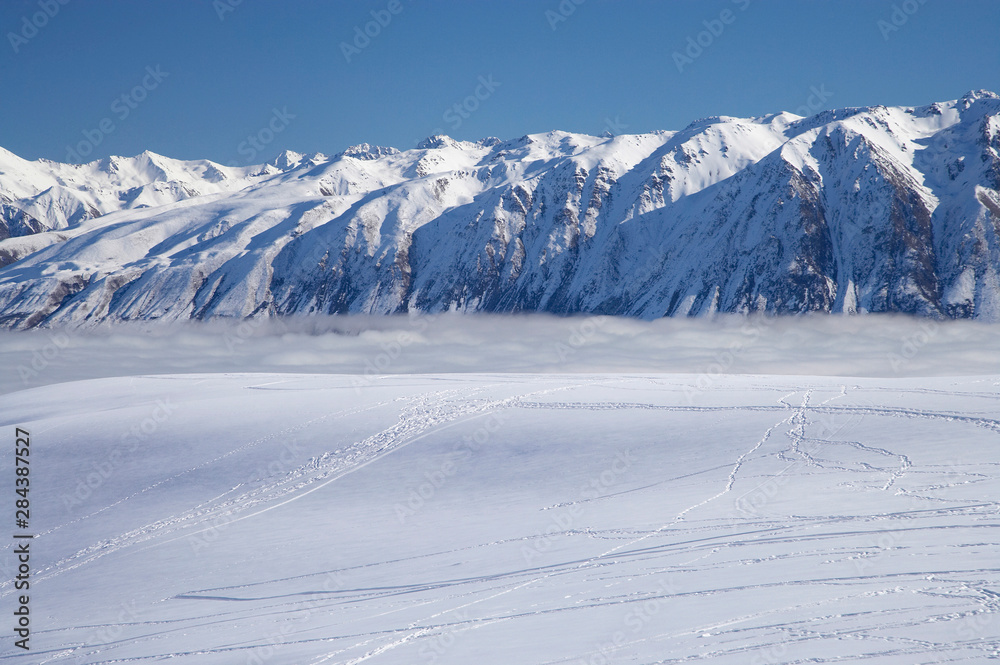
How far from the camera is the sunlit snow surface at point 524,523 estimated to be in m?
16.8

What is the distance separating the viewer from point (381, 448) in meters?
35.6

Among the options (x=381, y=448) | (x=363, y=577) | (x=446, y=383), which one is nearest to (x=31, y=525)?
(x=381, y=448)

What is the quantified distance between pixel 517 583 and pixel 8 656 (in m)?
15.8

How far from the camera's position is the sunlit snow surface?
1681cm

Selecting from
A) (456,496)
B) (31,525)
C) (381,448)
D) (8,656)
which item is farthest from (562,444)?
(31,525)

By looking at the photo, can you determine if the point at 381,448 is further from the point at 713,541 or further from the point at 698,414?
the point at 713,541

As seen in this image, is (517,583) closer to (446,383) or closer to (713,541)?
(713,541)

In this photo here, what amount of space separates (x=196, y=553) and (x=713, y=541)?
19.4 meters

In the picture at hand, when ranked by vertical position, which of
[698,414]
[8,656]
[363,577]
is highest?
[698,414]

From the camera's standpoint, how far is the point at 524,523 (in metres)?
27.2

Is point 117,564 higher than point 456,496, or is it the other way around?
point 456,496

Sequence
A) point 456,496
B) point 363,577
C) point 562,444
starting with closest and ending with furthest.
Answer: point 363,577 → point 456,496 → point 562,444

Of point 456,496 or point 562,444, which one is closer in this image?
point 456,496

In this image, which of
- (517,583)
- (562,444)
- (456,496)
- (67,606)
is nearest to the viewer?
(517,583)
